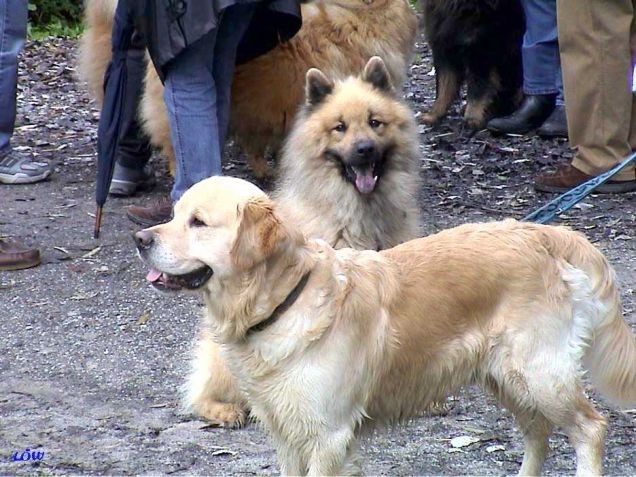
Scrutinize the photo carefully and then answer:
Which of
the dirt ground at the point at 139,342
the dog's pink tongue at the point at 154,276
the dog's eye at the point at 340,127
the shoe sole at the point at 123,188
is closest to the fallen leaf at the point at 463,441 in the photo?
the dirt ground at the point at 139,342

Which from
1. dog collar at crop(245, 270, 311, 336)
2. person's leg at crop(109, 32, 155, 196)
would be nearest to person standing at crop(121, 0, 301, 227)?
person's leg at crop(109, 32, 155, 196)

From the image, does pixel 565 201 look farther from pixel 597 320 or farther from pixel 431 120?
pixel 431 120

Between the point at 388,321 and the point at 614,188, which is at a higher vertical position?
the point at 388,321

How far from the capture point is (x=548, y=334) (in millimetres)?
3047

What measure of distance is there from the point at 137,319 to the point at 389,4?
2.43 meters

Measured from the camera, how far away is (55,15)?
41.8 ft

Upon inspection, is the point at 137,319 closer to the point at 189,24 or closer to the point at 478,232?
the point at 189,24

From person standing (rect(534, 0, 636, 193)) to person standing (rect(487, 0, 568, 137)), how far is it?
4.13ft

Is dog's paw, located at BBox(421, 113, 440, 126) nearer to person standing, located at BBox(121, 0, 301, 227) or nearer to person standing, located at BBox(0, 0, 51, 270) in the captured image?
person standing, located at BBox(0, 0, 51, 270)

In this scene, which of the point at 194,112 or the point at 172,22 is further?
the point at 194,112

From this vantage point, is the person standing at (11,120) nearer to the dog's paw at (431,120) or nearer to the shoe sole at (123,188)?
the shoe sole at (123,188)

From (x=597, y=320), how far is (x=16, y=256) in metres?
3.01

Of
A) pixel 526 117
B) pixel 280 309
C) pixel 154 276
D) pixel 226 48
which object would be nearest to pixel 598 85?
pixel 526 117

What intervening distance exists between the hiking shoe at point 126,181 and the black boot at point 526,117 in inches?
99.4
